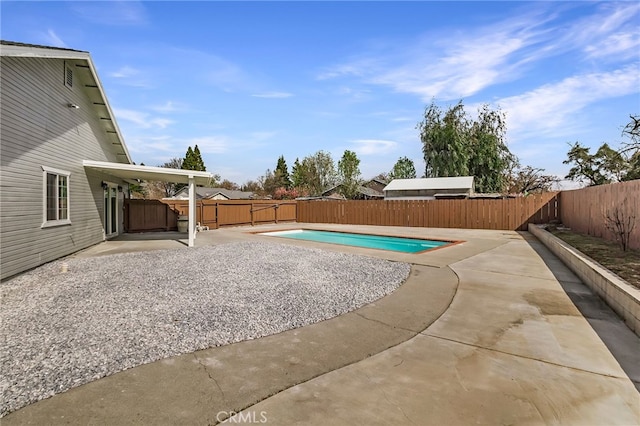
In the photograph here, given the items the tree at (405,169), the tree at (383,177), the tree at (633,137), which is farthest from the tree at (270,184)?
the tree at (633,137)

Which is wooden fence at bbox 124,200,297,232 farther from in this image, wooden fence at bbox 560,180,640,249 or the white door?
wooden fence at bbox 560,180,640,249

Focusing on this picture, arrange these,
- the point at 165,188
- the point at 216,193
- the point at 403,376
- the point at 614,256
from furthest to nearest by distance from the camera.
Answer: the point at 165,188 → the point at 216,193 → the point at 614,256 → the point at 403,376

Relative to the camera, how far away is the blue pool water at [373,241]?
12364 mm

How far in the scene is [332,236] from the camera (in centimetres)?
1603

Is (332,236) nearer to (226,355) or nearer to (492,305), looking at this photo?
(492,305)

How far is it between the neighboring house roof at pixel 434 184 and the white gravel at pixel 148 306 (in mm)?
22686

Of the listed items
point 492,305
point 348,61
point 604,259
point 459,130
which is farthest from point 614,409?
point 459,130

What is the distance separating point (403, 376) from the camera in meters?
2.74

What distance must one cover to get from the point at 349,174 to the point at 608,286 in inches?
1512

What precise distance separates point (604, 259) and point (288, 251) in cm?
709

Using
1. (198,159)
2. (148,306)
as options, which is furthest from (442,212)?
(198,159)

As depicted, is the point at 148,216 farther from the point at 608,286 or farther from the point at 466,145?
the point at 466,145

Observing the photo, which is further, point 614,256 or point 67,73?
point 67,73

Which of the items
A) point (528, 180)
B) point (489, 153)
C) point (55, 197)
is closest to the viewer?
point (55, 197)
